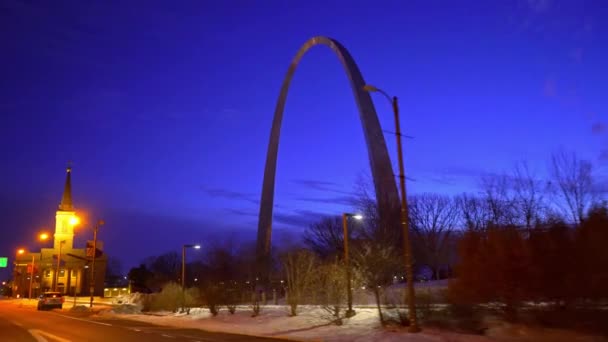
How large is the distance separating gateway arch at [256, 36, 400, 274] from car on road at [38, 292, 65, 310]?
68.6 feet

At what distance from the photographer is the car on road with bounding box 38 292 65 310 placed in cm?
5775

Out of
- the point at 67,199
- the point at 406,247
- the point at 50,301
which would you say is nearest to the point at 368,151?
the point at 406,247

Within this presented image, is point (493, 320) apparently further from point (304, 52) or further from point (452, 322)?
point (304, 52)

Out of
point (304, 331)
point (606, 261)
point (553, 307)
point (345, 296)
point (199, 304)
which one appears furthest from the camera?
point (199, 304)

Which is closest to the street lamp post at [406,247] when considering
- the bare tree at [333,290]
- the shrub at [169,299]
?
the bare tree at [333,290]

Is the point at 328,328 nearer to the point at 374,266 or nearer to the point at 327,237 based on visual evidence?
the point at 374,266

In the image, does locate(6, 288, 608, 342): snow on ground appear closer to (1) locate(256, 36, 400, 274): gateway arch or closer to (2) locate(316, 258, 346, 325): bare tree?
(2) locate(316, 258, 346, 325): bare tree

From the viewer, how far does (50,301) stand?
192 feet

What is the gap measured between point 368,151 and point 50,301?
35.9 m

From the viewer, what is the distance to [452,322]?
20.5m

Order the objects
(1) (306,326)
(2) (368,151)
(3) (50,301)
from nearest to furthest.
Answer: (1) (306,326), (2) (368,151), (3) (50,301)

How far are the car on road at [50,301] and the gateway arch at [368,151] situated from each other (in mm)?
20909

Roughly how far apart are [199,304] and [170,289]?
559cm

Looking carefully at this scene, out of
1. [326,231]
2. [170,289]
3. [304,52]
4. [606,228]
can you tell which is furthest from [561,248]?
[326,231]
